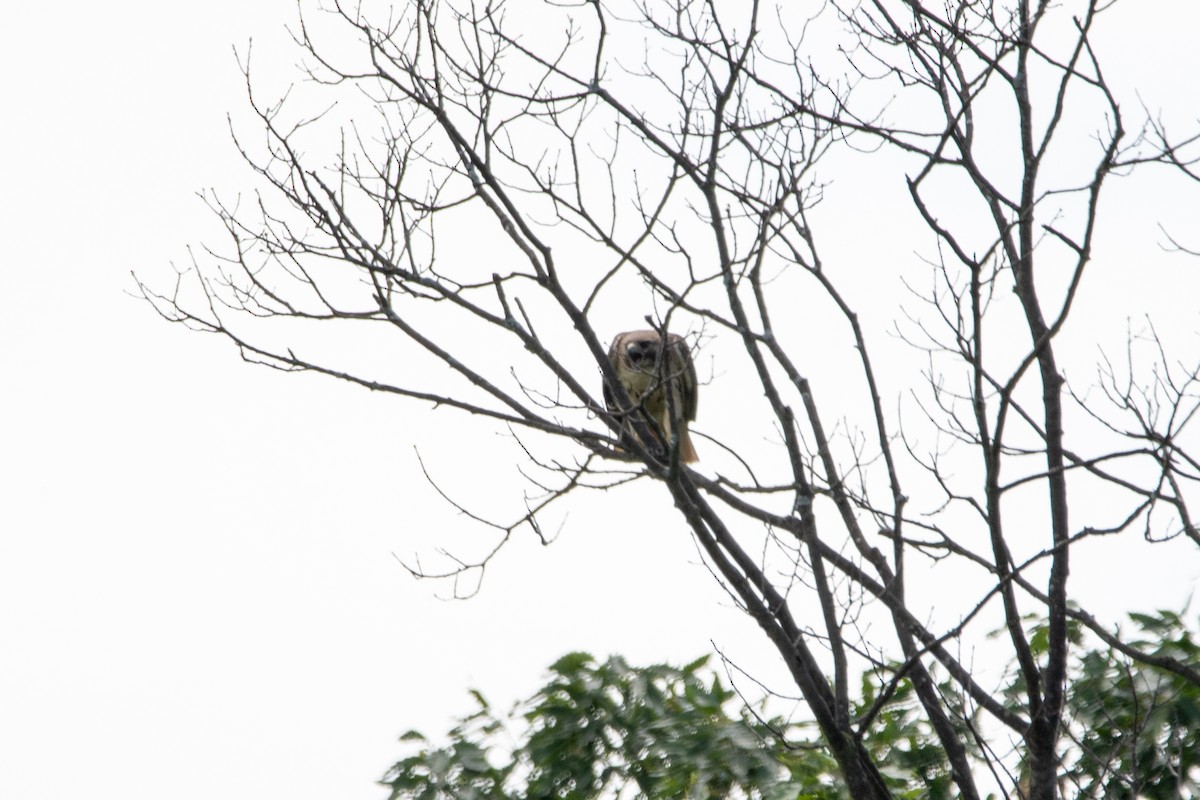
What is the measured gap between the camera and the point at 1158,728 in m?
3.97

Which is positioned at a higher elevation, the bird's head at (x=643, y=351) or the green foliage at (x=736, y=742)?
the bird's head at (x=643, y=351)

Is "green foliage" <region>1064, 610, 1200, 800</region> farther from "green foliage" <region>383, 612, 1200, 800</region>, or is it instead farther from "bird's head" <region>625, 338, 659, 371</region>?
"bird's head" <region>625, 338, 659, 371</region>

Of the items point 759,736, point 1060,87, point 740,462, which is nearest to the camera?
point 1060,87

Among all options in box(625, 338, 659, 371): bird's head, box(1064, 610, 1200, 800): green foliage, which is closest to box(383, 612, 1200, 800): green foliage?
box(1064, 610, 1200, 800): green foliage

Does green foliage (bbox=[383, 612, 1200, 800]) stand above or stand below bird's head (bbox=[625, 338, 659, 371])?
below

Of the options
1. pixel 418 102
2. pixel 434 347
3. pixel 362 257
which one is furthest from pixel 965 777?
pixel 418 102

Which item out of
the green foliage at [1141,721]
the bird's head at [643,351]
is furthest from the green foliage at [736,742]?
the bird's head at [643,351]

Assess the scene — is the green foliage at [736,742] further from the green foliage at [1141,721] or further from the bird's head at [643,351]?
the bird's head at [643,351]

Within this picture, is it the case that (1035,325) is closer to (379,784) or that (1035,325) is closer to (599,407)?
(599,407)

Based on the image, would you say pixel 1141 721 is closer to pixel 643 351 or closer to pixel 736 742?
pixel 736 742

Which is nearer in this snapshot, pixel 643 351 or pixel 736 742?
pixel 736 742

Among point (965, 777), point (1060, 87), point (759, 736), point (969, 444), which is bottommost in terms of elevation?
point (965, 777)

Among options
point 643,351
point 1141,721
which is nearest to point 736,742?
point 1141,721

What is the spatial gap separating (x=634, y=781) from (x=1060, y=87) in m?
2.61
